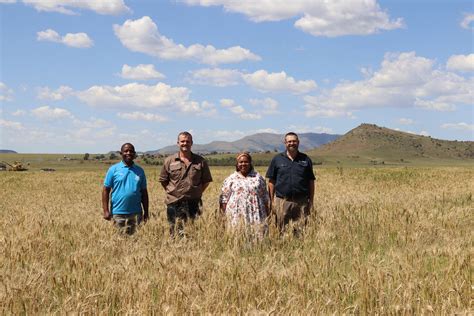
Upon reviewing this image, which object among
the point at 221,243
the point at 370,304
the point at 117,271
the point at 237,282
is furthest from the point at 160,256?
the point at 370,304

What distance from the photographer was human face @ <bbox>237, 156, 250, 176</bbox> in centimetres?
645

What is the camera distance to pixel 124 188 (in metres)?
6.83

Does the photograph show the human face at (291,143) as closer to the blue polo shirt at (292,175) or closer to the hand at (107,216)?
the blue polo shirt at (292,175)

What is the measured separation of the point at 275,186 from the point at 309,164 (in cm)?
67

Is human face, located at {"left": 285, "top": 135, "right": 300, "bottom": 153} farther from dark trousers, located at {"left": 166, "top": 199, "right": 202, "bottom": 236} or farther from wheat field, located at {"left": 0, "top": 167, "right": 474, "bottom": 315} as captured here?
wheat field, located at {"left": 0, "top": 167, "right": 474, "bottom": 315}

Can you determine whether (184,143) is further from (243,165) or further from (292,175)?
(292,175)

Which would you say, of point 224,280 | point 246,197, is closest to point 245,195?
point 246,197

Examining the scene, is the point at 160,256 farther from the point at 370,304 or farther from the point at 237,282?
the point at 370,304

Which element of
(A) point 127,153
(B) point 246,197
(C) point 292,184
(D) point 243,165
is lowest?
(B) point 246,197

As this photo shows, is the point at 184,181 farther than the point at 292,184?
No

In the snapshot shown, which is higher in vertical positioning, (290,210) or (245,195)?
(245,195)

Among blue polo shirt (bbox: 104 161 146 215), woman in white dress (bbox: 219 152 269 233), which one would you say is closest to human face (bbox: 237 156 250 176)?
woman in white dress (bbox: 219 152 269 233)

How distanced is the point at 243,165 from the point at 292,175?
112 centimetres

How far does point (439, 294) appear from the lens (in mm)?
3465
